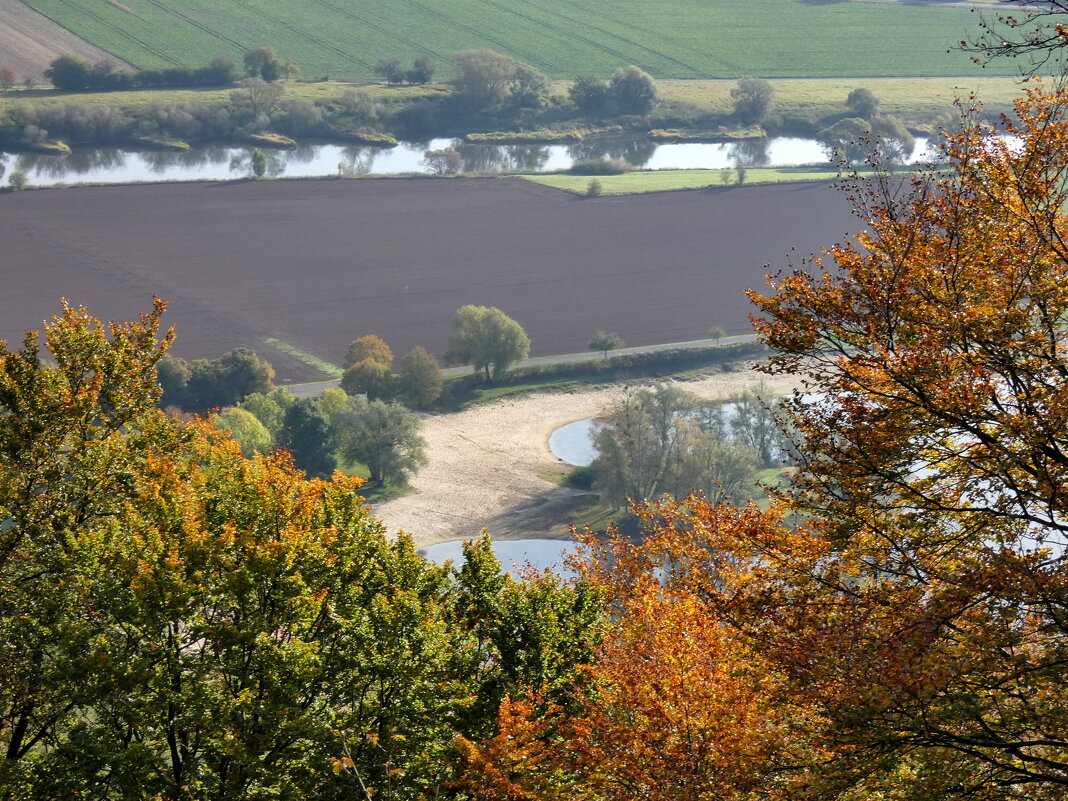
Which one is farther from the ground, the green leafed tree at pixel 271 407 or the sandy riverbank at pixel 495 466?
the green leafed tree at pixel 271 407

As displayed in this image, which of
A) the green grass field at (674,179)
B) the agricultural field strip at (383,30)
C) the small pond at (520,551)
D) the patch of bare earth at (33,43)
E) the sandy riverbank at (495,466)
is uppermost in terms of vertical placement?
the agricultural field strip at (383,30)

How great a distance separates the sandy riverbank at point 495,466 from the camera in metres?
75.6

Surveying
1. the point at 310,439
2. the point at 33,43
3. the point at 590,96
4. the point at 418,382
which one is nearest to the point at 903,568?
the point at 310,439

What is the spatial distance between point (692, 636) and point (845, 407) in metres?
6.22

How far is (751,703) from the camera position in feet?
62.3

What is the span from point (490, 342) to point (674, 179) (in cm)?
5867

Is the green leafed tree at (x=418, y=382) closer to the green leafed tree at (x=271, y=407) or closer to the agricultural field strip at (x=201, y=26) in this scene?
the green leafed tree at (x=271, y=407)

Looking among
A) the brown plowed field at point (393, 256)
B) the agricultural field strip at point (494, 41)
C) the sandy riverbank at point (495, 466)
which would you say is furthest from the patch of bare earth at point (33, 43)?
the sandy riverbank at point (495, 466)

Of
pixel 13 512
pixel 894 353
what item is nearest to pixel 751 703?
pixel 894 353

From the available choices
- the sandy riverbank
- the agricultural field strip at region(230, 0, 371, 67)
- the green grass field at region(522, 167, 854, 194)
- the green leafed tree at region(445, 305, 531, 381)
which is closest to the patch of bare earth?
the agricultural field strip at region(230, 0, 371, 67)

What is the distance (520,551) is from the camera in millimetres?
71125

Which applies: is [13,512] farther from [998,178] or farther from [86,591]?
[998,178]

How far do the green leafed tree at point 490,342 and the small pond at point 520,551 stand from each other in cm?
2616

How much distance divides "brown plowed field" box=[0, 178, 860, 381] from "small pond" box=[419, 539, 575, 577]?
2942cm
